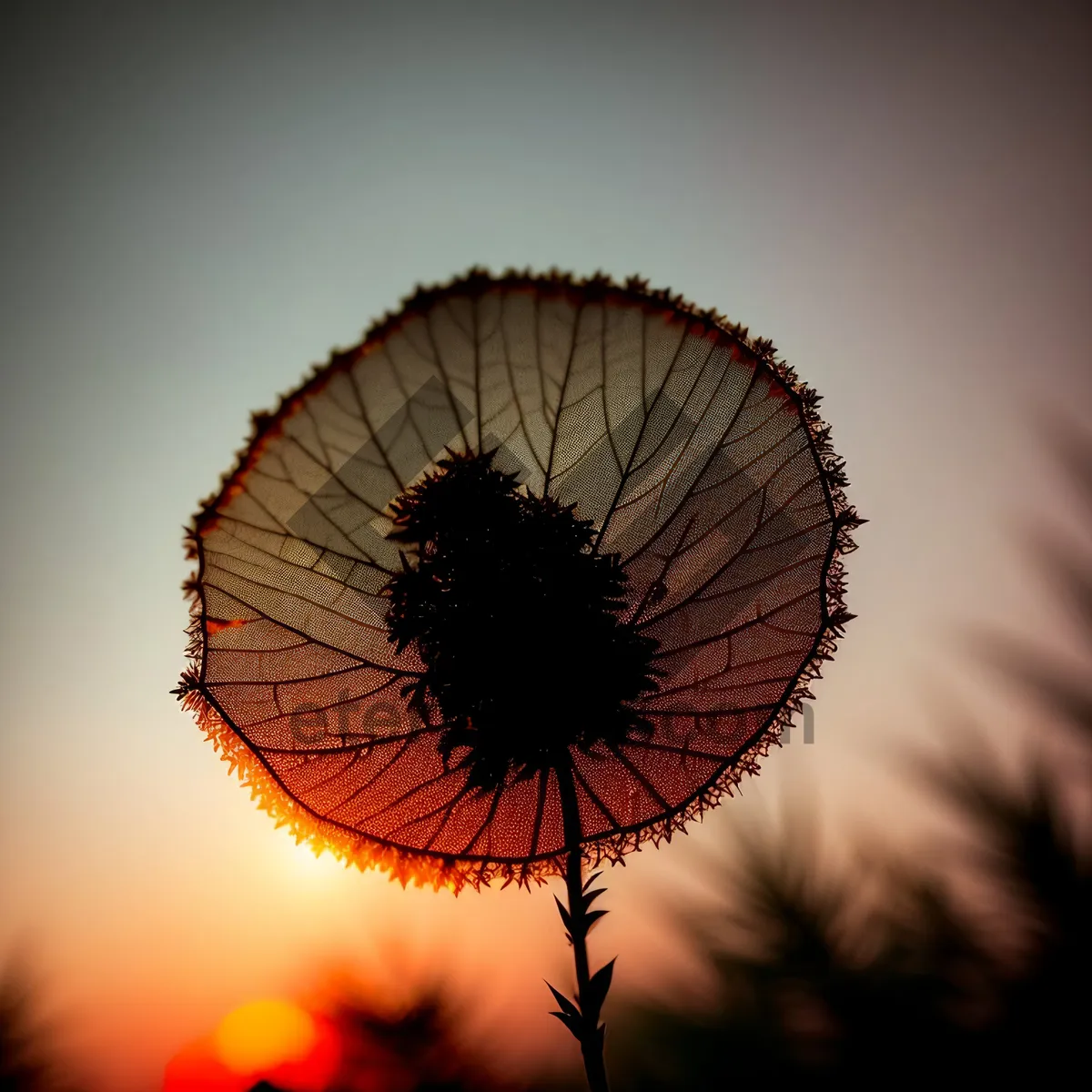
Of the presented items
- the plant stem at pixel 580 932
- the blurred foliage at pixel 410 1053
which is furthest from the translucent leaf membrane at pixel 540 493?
the blurred foliage at pixel 410 1053

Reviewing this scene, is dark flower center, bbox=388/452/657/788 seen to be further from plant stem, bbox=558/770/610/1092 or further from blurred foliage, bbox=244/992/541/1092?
blurred foliage, bbox=244/992/541/1092

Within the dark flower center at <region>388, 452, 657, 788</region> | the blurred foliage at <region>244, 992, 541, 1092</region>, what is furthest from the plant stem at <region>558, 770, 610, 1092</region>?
the blurred foliage at <region>244, 992, 541, 1092</region>

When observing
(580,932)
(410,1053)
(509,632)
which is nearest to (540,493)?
(509,632)

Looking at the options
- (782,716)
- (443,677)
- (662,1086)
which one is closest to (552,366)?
(443,677)

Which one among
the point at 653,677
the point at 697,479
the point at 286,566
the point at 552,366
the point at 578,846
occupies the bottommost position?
the point at 578,846

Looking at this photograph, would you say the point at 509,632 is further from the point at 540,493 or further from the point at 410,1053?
the point at 410,1053

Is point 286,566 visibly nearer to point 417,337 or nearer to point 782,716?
point 417,337
